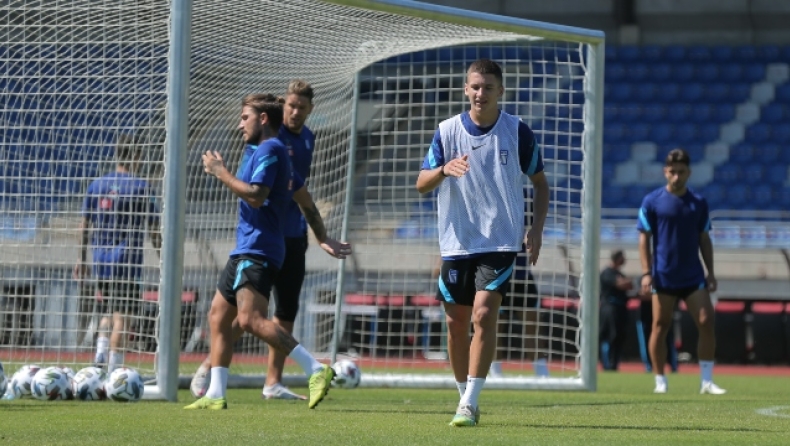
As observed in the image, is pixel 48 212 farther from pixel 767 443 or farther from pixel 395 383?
pixel 767 443

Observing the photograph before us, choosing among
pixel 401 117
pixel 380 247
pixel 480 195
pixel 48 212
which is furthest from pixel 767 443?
pixel 380 247

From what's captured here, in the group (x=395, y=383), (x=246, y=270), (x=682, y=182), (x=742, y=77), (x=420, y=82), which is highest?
(x=742, y=77)

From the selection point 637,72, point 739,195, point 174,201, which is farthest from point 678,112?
point 174,201

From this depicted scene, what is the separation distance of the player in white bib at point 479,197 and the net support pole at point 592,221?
171 inches

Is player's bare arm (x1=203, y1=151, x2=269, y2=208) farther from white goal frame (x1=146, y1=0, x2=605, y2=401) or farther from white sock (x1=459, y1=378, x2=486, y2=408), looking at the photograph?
white sock (x1=459, y1=378, x2=486, y2=408)

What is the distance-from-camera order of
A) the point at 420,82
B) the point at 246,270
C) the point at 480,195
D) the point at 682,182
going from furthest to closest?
the point at 420,82 → the point at 682,182 → the point at 246,270 → the point at 480,195

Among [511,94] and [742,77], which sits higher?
[742,77]

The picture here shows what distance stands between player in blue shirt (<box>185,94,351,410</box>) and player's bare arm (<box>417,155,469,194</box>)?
1.26m

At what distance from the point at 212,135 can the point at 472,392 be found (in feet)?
18.9

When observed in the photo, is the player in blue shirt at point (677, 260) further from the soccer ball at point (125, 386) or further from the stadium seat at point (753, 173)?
the stadium seat at point (753, 173)

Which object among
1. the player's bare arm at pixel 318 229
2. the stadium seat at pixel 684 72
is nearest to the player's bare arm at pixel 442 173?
the player's bare arm at pixel 318 229

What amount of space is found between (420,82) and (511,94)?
245 centimetres

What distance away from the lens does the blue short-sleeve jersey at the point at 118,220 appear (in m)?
9.88

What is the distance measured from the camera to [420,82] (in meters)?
12.8
